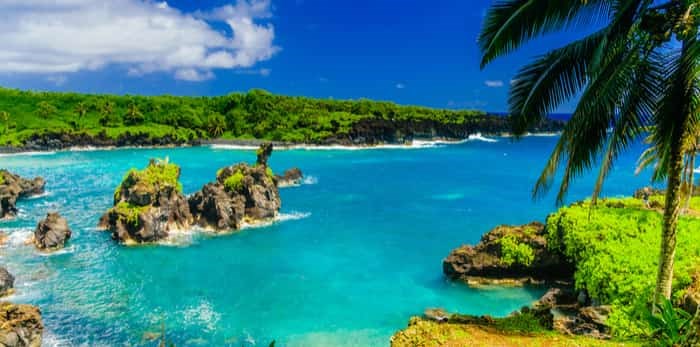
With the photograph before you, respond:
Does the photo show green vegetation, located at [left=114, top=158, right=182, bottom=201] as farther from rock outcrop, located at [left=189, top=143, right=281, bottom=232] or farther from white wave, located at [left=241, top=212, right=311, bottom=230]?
white wave, located at [left=241, top=212, right=311, bottom=230]

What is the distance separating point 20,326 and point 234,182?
84.1ft

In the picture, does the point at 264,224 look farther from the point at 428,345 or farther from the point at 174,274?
the point at 428,345

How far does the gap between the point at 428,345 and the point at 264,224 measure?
32.3m

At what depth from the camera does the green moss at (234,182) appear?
44.7 metres

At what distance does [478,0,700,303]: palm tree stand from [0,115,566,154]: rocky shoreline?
10013cm

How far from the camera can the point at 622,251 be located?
22172mm

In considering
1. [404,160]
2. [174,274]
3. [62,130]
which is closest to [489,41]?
[174,274]

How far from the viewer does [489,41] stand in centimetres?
1215

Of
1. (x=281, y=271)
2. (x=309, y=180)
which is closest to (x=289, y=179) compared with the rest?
(x=309, y=180)

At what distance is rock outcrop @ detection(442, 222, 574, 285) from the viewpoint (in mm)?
28859

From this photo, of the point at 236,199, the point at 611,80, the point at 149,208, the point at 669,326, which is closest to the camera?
the point at 611,80

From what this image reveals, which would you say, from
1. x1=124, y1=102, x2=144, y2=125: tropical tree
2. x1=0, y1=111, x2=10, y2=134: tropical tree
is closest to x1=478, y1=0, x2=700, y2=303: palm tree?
x1=0, y1=111, x2=10, y2=134: tropical tree

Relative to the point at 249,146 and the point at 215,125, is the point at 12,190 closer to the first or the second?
the point at 249,146

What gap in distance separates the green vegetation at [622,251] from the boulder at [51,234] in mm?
33926
